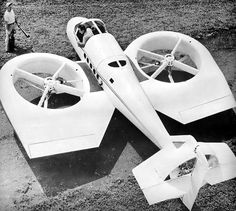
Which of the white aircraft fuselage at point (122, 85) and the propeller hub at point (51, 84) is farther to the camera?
the propeller hub at point (51, 84)

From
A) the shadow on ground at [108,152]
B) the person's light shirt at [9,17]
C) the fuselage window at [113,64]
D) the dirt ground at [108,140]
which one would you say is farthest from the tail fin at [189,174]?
the person's light shirt at [9,17]

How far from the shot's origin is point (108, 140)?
50.9 ft

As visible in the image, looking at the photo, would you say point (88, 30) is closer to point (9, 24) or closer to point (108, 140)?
point (9, 24)

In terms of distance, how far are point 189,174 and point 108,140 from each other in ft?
14.1

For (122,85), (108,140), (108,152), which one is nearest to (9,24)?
(122,85)

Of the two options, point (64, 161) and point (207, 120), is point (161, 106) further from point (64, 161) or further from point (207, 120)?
point (64, 161)

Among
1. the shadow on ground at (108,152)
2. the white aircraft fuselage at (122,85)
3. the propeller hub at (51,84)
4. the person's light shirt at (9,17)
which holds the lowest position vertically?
the shadow on ground at (108,152)

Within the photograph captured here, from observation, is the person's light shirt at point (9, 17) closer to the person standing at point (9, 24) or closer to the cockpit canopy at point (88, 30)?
the person standing at point (9, 24)

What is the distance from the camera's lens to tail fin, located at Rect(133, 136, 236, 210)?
37.9 feet

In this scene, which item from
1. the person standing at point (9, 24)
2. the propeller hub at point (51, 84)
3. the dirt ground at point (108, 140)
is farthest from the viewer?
the person standing at point (9, 24)

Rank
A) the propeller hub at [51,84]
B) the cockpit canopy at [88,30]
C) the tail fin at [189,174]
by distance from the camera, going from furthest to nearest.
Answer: the cockpit canopy at [88,30], the propeller hub at [51,84], the tail fin at [189,174]

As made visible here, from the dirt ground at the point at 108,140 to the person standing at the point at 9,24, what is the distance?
399 millimetres

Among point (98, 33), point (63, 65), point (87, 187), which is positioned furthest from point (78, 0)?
point (87, 187)

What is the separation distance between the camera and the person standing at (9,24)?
17328mm
